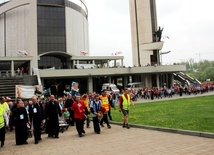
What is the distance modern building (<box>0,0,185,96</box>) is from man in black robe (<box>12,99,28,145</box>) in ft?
123

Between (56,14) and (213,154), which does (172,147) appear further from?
(56,14)

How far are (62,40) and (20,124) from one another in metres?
47.0

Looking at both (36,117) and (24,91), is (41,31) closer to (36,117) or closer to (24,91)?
(24,91)

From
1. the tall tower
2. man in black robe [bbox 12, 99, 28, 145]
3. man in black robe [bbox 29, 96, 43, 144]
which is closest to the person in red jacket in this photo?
man in black robe [bbox 29, 96, 43, 144]

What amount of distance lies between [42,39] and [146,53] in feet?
77.4

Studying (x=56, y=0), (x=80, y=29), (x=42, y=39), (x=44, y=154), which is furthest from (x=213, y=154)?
(x=80, y=29)

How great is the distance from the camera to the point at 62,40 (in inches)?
2179

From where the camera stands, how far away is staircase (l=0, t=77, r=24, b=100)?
88.4ft

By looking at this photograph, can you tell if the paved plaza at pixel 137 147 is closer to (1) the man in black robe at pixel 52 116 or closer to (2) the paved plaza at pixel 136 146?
(2) the paved plaza at pixel 136 146

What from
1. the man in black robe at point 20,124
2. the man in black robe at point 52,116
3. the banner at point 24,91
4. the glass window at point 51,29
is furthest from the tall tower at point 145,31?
the man in black robe at point 20,124

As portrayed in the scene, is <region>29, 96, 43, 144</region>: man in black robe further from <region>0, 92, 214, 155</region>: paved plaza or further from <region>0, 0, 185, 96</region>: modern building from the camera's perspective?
<region>0, 0, 185, 96</region>: modern building

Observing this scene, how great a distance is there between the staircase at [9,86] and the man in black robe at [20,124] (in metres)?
17.2

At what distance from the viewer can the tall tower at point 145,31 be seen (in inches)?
2191

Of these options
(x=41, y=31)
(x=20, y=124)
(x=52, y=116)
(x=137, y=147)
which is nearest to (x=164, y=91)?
(x=52, y=116)
